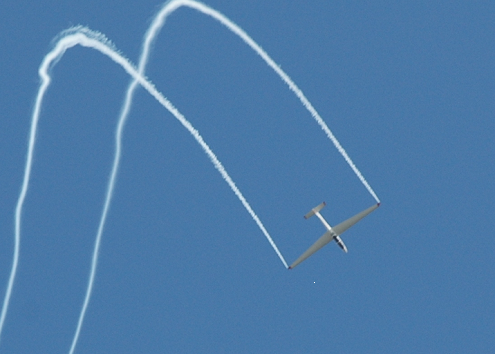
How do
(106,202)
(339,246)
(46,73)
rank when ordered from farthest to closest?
(339,246) → (106,202) → (46,73)

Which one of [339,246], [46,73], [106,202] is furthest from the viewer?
[339,246]

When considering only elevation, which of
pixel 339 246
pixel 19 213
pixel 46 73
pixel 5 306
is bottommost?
pixel 339 246

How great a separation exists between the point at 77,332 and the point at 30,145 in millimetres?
12069

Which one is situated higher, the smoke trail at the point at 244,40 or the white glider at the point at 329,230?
the smoke trail at the point at 244,40

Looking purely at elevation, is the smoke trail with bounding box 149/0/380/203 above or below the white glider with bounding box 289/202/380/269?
above

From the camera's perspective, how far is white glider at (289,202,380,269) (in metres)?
66.2

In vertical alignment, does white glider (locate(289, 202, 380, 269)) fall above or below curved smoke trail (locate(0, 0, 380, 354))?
below

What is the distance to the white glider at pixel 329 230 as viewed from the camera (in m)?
66.2

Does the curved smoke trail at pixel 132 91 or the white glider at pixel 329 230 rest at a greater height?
the curved smoke trail at pixel 132 91

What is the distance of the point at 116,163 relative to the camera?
6128 centimetres

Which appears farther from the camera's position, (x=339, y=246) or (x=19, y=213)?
(x=339, y=246)

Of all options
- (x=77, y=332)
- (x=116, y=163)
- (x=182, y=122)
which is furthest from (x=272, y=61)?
(x=77, y=332)

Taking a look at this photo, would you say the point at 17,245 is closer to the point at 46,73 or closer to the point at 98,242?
the point at 98,242

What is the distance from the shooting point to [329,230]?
6694 centimetres
